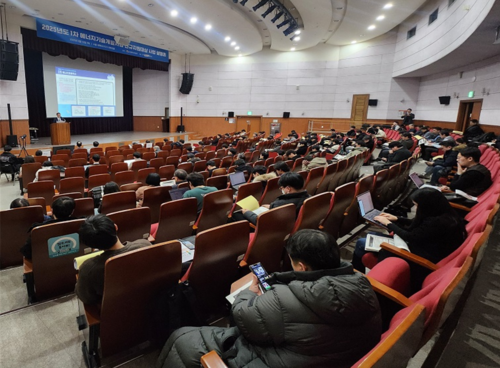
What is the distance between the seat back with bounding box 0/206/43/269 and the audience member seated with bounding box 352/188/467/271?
330 cm

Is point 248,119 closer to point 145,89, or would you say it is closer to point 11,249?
point 145,89

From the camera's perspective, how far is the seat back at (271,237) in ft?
7.42

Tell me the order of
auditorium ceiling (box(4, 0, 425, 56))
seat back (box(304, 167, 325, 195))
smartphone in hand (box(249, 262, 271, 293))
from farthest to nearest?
1. auditorium ceiling (box(4, 0, 425, 56))
2. seat back (box(304, 167, 325, 195))
3. smartphone in hand (box(249, 262, 271, 293))

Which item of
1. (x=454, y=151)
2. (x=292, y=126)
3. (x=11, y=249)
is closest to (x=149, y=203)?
(x=11, y=249)

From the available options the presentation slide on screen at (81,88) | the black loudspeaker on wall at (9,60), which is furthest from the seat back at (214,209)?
the presentation slide on screen at (81,88)

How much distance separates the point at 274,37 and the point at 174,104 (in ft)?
25.6

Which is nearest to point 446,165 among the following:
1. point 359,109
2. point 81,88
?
point 359,109

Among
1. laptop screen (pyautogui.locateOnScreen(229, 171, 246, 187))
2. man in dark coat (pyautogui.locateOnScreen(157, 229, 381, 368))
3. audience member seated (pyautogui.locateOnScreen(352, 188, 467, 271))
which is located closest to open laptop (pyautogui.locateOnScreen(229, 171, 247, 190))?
laptop screen (pyautogui.locateOnScreen(229, 171, 246, 187))

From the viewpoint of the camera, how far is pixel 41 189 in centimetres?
453

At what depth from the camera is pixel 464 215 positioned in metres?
3.23

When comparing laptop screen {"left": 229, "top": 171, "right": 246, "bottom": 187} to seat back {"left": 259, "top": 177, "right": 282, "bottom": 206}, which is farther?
laptop screen {"left": 229, "top": 171, "right": 246, "bottom": 187}

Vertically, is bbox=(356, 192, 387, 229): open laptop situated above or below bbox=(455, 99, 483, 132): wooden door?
below

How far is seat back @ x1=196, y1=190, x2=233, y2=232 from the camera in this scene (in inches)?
123

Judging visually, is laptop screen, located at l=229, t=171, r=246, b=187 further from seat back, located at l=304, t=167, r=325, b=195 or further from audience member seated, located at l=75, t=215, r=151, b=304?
audience member seated, located at l=75, t=215, r=151, b=304
